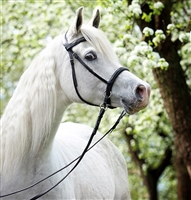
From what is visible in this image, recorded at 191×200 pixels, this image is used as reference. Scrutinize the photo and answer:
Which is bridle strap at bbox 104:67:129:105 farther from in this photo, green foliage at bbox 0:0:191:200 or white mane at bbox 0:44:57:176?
green foliage at bbox 0:0:191:200

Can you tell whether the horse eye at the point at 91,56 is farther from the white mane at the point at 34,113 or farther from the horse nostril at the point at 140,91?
the horse nostril at the point at 140,91

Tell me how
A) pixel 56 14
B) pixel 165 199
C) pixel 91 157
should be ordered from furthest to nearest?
pixel 165 199, pixel 56 14, pixel 91 157

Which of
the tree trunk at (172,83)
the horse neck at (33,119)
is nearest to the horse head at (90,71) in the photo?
the horse neck at (33,119)

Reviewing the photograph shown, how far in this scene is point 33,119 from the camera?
404 cm

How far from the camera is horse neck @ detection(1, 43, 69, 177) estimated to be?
4.04 meters

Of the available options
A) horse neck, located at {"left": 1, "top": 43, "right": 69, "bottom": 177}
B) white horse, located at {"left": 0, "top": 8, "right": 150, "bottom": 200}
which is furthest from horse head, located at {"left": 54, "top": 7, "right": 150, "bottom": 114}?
horse neck, located at {"left": 1, "top": 43, "right": 69, "bottom": 177}

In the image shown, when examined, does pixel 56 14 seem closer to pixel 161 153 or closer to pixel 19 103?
pixel 19 103

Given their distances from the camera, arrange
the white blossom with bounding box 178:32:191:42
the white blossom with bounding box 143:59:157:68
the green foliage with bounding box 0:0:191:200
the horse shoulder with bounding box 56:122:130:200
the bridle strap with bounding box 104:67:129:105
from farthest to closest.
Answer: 1. the green foliage with bounding box 0:0:191:200
2. the white blossom with bounding box 178:32:191:42
3. the white blossom with bounding box 143:59:157:68
4. the horse shoulder with bounding box 56:122:130:200
5. the bridle strap with bounding box 104:67:129:105

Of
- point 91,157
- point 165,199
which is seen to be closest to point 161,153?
point 165,199

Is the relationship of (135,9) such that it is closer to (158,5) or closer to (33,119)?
(158,5)

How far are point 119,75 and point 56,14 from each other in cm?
487

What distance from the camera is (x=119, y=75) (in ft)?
12.8

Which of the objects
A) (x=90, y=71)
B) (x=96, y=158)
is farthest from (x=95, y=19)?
(x=96, y=158)

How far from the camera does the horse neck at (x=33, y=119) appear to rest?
13.2 feet
